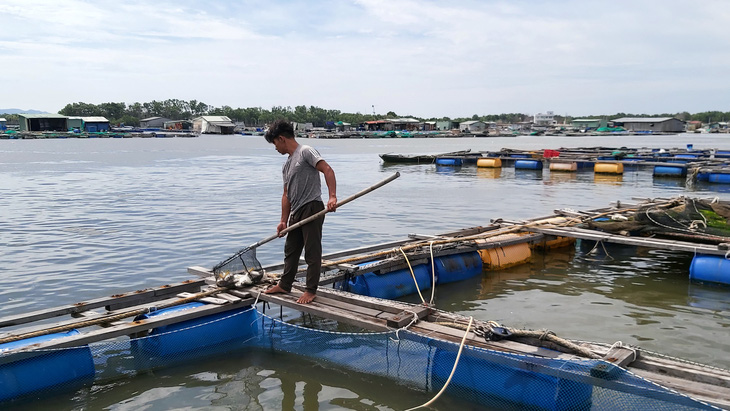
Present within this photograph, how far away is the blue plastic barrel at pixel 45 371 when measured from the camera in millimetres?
5578

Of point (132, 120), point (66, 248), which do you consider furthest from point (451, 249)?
point (132, 120)

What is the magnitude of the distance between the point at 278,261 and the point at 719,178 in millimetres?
29221

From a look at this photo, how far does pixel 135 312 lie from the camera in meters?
6.81

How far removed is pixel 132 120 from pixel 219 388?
174m

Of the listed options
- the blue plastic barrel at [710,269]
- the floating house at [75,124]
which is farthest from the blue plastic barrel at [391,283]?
the floating house at [75,124]

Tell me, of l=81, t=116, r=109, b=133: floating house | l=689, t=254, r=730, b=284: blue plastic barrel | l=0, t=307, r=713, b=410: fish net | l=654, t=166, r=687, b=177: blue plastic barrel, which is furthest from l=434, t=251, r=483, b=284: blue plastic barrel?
l=81, t=116, r=109, b=133: floating house

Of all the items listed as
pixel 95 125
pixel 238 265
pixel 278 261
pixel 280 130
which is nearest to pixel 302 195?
pixel 280 130

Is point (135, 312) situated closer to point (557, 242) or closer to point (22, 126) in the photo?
point (557, 242)

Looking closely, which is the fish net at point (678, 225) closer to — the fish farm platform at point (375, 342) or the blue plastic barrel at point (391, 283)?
the fish farm platform at point (375, 342)

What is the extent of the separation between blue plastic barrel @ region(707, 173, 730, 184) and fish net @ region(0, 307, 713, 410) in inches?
1256

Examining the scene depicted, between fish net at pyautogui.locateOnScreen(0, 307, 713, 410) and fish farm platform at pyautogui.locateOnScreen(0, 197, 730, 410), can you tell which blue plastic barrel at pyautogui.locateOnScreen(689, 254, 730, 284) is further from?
fish net at pyautogui.locateOnScreen(0, 307, 713, 410)

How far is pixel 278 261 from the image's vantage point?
12781 millimetres

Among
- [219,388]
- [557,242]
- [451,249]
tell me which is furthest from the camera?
[557,242]

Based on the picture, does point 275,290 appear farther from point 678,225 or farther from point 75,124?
point 75,124
